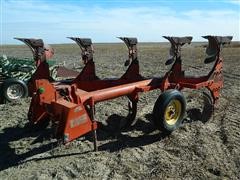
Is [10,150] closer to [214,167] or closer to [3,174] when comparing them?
[3,174]

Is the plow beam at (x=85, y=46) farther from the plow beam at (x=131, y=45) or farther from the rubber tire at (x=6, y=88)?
the rubber tire at (x=6, y=88)

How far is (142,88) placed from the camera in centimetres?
693

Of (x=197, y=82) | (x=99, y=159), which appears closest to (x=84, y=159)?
(x=99, y=159)

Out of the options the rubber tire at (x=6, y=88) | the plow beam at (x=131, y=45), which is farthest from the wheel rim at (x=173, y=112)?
the rubber tire at (x=6, y=88)

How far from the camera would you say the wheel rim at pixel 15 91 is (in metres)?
10.2

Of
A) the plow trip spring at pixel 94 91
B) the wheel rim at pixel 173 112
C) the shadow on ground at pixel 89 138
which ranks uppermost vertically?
the plow trip spring at pixel 94 91

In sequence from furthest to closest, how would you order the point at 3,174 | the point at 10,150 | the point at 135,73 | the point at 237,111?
the point at 237,111, the point at 135,73, the point at 10,150, the point at 3,174

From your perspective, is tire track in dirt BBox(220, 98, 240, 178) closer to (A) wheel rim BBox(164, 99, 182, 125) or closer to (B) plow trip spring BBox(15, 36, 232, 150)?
(B) plow trip spring BBox(15, 36, 232, 150)

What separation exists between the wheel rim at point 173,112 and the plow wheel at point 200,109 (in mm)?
732

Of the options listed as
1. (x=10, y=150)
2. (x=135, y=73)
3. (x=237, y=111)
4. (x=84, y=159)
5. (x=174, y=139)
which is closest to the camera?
(x=84, y=159)

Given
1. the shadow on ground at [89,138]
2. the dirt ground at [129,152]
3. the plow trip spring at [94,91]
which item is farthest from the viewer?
the shadow on ground at [89,138]

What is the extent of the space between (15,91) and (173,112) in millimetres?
4989

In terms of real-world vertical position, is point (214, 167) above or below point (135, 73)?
below

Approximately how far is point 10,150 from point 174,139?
269 cm
